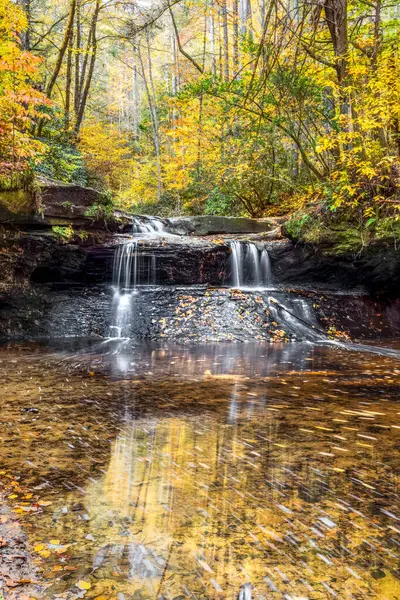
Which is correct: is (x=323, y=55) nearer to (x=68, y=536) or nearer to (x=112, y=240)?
(x=112, y=240)

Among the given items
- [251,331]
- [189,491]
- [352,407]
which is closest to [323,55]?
[251,331]

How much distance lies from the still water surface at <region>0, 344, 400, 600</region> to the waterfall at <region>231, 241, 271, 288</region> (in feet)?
22.4

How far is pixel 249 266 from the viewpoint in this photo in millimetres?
11172

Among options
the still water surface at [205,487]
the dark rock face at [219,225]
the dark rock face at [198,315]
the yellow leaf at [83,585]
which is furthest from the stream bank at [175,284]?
the yellow leaf at [83,585]

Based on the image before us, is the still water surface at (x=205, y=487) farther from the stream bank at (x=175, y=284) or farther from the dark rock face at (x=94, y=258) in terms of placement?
the dark rock face at (x=94, y=258)

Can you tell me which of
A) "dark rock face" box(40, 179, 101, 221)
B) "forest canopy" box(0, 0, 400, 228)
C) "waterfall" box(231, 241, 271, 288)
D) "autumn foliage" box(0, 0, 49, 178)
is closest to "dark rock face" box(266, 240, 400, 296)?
"waterfall" box(231, 241, 271, 288)

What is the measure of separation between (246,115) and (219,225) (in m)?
3.45

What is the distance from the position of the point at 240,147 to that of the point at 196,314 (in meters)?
7.24

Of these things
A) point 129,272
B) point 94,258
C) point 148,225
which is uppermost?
point 148,225

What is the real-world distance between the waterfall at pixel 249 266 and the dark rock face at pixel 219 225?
185cm

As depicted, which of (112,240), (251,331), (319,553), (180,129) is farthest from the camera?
(180,129)

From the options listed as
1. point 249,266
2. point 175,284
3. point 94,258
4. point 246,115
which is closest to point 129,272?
point 94,258

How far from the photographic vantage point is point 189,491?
2086 millimetres

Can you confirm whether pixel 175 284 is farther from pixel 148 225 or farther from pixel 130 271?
pixel 148 225
